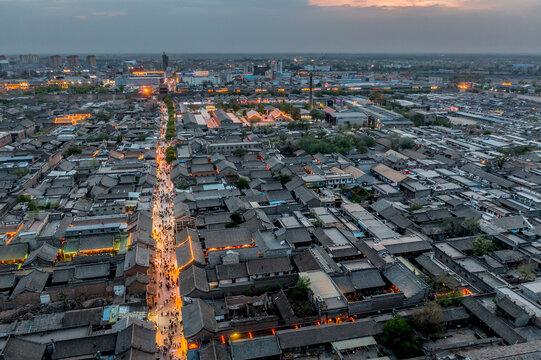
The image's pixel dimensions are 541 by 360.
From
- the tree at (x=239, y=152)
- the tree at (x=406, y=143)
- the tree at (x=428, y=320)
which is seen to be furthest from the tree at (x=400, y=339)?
the tree at (x=406, y=143)

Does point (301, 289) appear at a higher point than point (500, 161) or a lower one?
lower

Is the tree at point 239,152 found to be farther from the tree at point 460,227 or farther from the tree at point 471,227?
the tree at point 471,227

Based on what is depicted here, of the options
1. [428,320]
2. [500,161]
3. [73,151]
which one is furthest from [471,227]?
[73,151]

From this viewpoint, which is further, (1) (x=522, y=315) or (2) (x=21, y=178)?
(2) (x=21, y=178)

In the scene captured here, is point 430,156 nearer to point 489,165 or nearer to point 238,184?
point 489,165

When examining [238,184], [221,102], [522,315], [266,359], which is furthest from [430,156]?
[221,102]

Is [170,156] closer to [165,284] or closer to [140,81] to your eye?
[165,284]

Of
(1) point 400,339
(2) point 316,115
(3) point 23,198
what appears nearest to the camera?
(1) point 400,339
